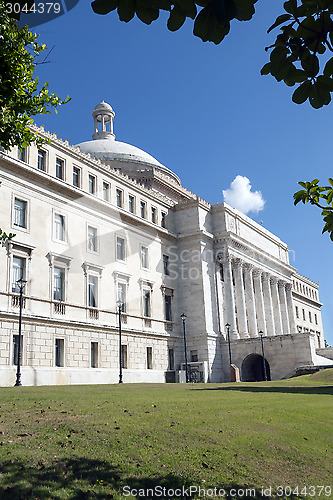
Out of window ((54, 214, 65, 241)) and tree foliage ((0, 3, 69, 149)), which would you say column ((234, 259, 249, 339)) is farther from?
tree foliage ((0, 3, 69, 149))

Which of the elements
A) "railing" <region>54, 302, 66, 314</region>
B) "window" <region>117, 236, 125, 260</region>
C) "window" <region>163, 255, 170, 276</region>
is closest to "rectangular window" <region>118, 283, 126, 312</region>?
"window" <region>117, 236, 125, 260</region>

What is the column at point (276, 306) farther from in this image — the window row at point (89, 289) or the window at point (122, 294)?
the window at point (122, 294)

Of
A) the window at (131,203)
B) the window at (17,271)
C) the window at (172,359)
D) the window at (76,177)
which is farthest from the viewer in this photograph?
the window at (172,359)

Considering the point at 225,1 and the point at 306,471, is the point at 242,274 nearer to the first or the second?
the point at 306,471

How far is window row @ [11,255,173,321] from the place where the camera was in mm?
35031

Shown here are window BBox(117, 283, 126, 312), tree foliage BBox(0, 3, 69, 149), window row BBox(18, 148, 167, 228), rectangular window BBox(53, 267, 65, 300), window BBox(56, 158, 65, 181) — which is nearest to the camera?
tree foliage BBox(0, 3, 69, 149)

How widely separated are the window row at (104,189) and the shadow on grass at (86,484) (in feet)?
97.1

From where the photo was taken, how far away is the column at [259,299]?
61.9 meters

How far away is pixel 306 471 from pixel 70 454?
17.6ft

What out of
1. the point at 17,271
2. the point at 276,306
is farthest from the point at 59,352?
the point at 276,306

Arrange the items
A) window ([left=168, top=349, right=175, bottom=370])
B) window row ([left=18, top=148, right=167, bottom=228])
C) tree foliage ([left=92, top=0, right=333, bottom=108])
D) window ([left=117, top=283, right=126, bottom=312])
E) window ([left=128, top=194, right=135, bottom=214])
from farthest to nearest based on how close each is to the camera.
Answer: window ([left=168, top=349, right=175, bottom=370]), window ([left=128, top=194, right=135, bottom=214]), window ([left=117, top=283, right=126, bottom=312]), window row ([left=18, top=148, right=167, bottom=228]), tree foliage ([left=92, top=0, right=333, bottom=108])

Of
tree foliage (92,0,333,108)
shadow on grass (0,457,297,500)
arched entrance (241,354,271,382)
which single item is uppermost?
tree foliage (92,0,333,108)

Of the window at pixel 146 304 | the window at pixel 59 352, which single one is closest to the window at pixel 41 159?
Result: the window at pixel 59 352

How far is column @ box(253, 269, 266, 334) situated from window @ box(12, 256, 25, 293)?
35516mm
